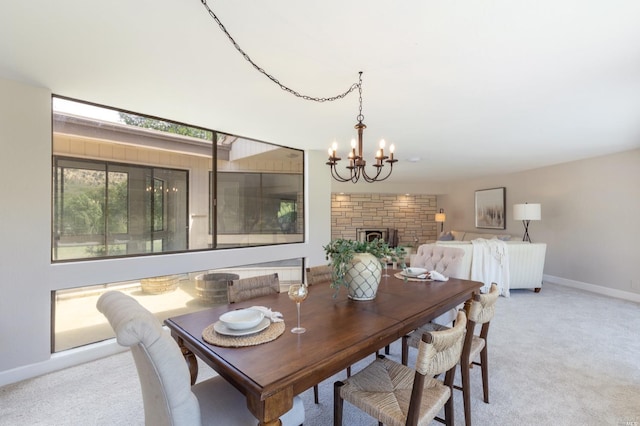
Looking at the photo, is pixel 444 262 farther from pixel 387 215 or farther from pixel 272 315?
pixel 387 215

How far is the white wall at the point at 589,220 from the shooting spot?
14.5ft

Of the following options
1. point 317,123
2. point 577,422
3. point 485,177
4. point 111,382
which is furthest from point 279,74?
point 485,177

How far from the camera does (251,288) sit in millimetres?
2068

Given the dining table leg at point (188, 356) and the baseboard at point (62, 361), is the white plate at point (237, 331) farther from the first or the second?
the baseboard at point (62, 361)

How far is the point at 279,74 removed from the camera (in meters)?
2.13

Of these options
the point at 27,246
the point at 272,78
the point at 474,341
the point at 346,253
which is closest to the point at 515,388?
the point at 474,341

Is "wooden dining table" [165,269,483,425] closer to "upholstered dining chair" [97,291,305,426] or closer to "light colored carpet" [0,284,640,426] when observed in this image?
"upholstered dining chair" [97,291,305,426]

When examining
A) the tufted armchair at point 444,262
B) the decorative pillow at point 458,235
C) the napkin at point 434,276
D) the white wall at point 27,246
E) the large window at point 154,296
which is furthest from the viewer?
the decorative pillow at point 458,235

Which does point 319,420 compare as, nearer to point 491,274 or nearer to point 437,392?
point 437,392

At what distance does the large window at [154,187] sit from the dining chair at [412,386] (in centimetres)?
257

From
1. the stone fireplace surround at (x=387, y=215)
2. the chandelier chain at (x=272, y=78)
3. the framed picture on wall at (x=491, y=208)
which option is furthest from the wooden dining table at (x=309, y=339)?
the stone fireplace surround at (x=387, y=215)

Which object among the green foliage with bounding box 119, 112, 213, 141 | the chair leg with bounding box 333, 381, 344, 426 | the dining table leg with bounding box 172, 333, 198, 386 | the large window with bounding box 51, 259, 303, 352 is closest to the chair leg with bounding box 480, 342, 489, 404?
the chair leg with bounding box 333, 381, 344, 426

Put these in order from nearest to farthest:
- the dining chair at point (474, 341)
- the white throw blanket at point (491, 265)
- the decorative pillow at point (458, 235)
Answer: the dining chair at point (474, 341) < the white throw blanket at point (491, 265) < the decorative pillow at point (458, 235)

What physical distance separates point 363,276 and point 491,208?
6.27 m
